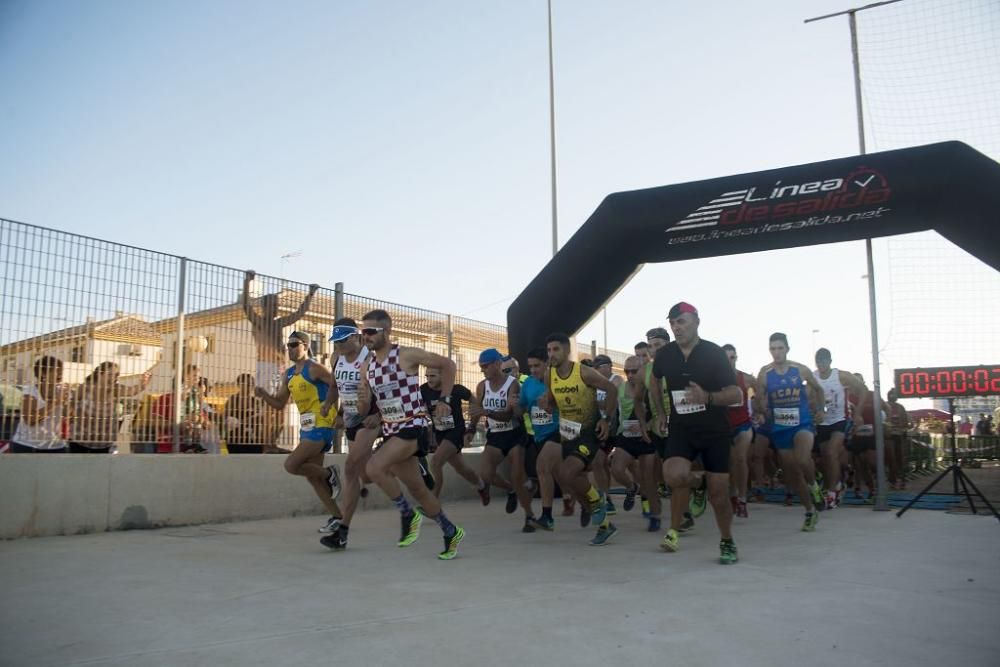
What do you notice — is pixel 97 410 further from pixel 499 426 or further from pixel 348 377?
pixel 499 426

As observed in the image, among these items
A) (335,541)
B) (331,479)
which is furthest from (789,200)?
(335,541)

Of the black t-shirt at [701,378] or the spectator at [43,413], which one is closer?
the black t-shirt at [701,378]

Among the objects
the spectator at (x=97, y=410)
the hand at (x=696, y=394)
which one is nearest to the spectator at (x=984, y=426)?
the hand at (x=696, y=394)

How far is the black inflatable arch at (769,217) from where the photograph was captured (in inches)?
369

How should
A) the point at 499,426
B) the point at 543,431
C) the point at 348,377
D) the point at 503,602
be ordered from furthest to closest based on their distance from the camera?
1. the point at 499,426
2. the point at 543,431
3. the point at 348,377
4. the point at 503,602

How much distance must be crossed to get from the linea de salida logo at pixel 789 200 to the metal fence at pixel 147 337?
17.9 ft

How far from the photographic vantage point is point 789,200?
10203 millimetres

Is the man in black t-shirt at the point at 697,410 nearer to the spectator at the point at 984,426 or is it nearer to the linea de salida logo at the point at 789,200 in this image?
the linea de salida logo at the point at 789,200

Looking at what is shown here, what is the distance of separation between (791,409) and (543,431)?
315 cm

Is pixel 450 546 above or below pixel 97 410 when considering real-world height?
below

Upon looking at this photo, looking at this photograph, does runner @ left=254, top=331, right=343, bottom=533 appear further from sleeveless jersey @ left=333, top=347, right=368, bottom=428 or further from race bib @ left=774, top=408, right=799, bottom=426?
race bib @ left=774, top=408, right=799, bottom=426

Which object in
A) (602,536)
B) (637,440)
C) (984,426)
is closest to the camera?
(602,536)

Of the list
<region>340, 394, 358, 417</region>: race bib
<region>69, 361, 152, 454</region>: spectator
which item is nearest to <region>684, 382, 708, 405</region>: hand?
<region>340, 394, 358, 417</region>: race bib

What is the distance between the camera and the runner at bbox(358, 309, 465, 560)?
6.79 metres
